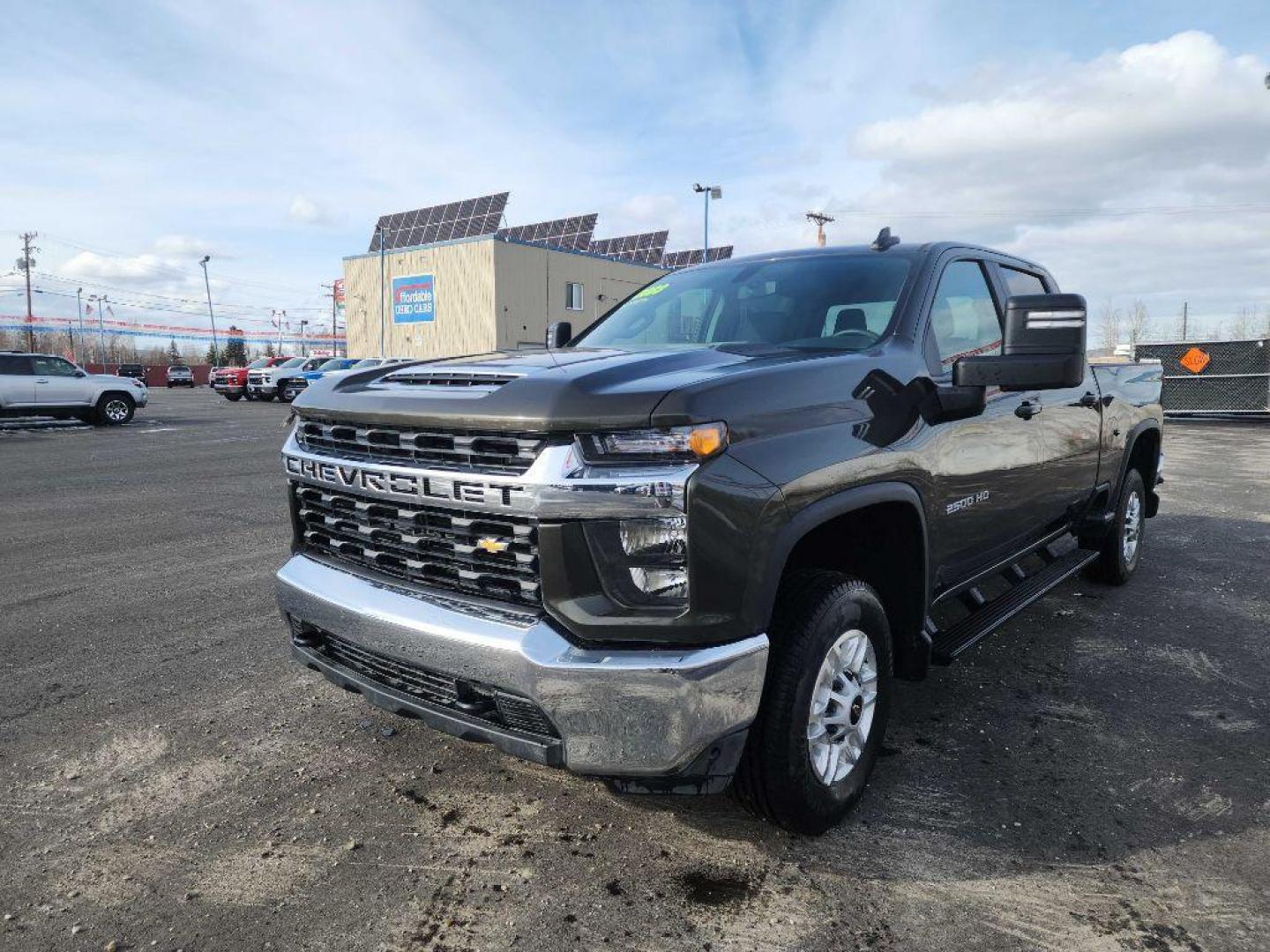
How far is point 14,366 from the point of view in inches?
708

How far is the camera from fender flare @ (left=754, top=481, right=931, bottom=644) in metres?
2.26

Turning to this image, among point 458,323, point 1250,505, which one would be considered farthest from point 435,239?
point 1250,505

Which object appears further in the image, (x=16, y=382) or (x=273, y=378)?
(x=273, y=378)

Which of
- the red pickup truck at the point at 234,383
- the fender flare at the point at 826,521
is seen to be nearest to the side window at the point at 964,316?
the fender flare at the point at 826,521

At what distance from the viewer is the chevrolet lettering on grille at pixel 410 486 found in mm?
2254

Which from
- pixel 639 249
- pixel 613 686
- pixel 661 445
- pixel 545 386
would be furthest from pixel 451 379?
pixel 639 249

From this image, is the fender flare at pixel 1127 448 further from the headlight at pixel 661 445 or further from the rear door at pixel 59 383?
the rear door at pixel 59 383

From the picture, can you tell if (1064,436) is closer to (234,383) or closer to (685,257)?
(234,383)

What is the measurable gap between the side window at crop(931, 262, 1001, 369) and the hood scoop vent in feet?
5.70

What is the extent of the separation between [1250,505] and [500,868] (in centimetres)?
896

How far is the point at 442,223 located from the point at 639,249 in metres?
11.7

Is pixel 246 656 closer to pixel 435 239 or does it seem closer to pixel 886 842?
pixel 886 842

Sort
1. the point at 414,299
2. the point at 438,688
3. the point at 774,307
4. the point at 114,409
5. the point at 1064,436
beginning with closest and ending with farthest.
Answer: the point at 438,688 < the point at 774,307 < the point at 1064,436 < the point at 114,409 < the point at 414,299

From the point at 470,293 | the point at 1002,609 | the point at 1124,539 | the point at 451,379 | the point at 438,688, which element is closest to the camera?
the point at 438,688
